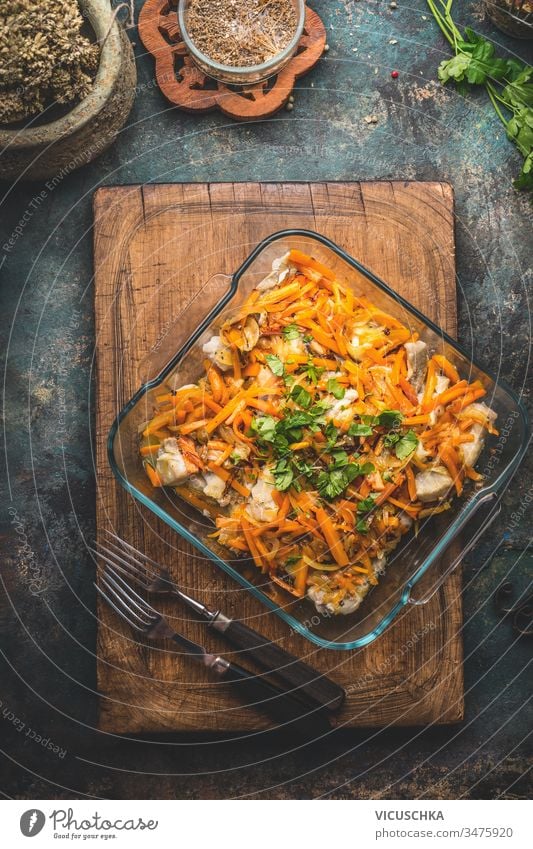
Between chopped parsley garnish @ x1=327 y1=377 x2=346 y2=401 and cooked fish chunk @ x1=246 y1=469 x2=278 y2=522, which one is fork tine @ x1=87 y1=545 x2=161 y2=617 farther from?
chopped parsley garnish @ x1=327 y1=377 x2=346 y2=401

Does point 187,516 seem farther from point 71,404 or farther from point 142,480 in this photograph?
point 71,404

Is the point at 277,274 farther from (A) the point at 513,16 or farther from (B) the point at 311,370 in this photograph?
(A) the point at 513,16

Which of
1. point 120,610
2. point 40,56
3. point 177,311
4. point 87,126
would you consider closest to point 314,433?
point 177,311

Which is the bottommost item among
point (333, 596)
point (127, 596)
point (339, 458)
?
point (127, 596)

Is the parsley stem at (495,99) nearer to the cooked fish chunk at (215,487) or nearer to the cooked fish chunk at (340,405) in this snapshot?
the cooked fish chunk at (340,405)

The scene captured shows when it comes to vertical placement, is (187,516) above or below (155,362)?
below
